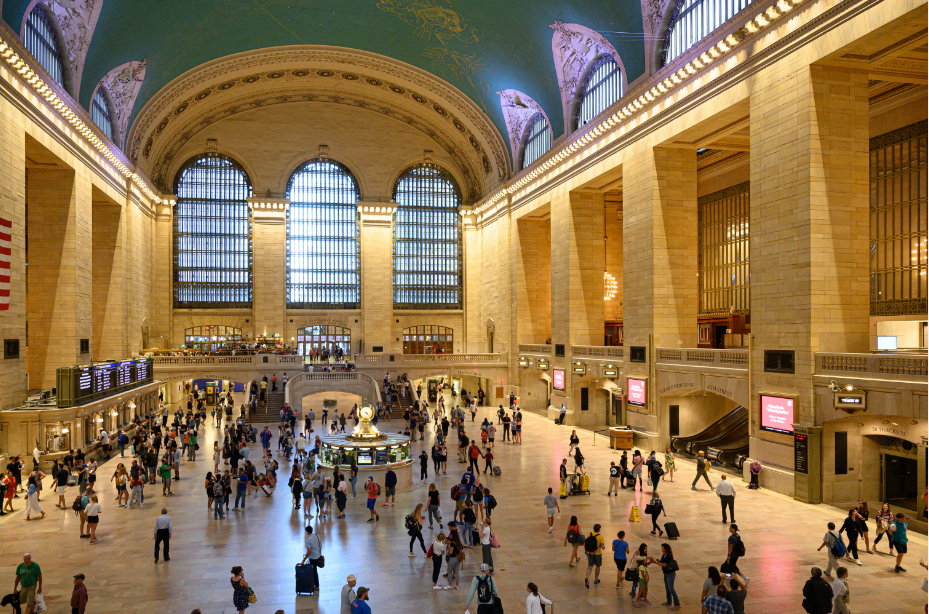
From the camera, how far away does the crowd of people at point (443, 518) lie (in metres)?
8.98

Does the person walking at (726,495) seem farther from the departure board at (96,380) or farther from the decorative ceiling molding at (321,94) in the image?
the decorative ceiling molding at (321,94)

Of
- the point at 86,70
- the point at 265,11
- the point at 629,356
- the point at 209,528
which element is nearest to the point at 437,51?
the point at 265,11

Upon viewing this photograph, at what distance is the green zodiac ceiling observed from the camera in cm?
2567

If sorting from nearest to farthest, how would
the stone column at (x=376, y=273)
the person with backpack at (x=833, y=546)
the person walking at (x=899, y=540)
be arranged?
the person with backpack at (x=833, y=546) → the person walking at (x=899, y=540) → the stone column at (x=376, y=273)

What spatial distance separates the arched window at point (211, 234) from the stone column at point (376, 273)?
773 centimetres

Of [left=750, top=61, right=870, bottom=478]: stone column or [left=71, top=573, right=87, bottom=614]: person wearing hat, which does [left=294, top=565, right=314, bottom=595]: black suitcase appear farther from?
[left=750, top=61, right=870, bottom=478]: stone column

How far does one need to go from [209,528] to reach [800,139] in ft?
54.5

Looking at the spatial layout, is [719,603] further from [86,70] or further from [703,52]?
[86,70]

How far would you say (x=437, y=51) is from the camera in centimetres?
3444

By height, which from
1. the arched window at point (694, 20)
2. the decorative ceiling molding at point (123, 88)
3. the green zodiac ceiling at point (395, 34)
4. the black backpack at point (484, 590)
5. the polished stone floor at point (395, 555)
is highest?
the green zodiac ceiling at point (395, 34)

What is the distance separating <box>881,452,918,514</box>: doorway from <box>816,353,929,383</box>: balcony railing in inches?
94.6

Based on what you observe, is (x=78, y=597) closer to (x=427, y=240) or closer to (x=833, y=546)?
(x=833, y=546)

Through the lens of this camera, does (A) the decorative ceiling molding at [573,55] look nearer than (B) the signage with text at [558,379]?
Yes

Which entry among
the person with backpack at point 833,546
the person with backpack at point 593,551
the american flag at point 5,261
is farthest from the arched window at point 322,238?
the person with backpack at point 833,546
